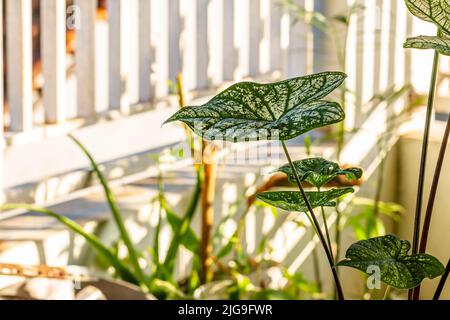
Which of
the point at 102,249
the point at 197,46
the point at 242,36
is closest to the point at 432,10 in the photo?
the point at 102,249

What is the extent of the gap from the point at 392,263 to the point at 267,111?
232 millimetres

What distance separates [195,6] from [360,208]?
0.98 meters

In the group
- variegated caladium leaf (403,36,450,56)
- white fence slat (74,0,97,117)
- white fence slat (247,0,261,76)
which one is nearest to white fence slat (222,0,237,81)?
white fence slat (247,0,261,76)

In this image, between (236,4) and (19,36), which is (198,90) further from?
(19,36)

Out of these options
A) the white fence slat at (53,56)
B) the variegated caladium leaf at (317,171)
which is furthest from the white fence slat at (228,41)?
the variegated caladium leaf at (317,171)

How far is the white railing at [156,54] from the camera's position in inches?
87.7

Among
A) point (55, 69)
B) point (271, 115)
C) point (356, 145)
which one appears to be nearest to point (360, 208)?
point (356, 145)

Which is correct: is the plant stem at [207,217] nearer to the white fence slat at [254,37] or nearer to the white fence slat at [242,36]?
the white fence slat at [242,36]

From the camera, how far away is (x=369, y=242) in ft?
3.76

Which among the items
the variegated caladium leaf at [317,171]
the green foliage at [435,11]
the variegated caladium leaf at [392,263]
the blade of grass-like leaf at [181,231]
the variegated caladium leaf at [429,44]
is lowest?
the blade of grass-like leaf at [181,231]

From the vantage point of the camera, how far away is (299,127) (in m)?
0.99

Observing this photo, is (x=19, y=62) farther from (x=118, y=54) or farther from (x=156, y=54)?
(x=156, y=54)
